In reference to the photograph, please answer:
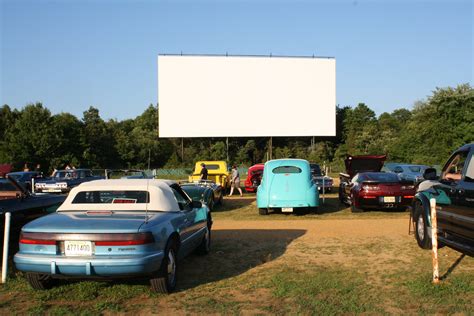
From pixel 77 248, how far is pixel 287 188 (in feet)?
31.0

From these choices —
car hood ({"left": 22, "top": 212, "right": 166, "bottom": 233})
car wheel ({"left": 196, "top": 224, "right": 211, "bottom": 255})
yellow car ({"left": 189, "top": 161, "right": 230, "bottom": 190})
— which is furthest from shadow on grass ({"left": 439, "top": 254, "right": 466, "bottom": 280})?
yellow car ({"left": 189, "top": 161, "right": 230, "bottom": 190})

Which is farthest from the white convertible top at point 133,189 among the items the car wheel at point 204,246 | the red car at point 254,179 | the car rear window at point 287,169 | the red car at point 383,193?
the red car at point 254,179

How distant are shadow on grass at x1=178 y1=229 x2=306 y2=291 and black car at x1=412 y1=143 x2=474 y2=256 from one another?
2.49 meters

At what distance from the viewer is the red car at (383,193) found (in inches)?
586

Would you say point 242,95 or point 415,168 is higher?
point 242,95

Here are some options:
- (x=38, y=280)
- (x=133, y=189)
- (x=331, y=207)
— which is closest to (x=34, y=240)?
(x=38, y=280)

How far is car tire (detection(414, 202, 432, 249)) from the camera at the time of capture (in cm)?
871

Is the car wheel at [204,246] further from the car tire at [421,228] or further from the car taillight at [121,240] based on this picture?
the car tire at [421,228]

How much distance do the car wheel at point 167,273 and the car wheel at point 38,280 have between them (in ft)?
4.54

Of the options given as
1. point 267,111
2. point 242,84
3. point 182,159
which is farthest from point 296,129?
point 182,159

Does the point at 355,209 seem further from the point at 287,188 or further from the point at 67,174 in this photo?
the point at 67,174

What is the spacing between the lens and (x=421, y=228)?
9.01 meters

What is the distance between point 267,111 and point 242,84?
3552 millimetres

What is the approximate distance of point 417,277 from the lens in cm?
693
